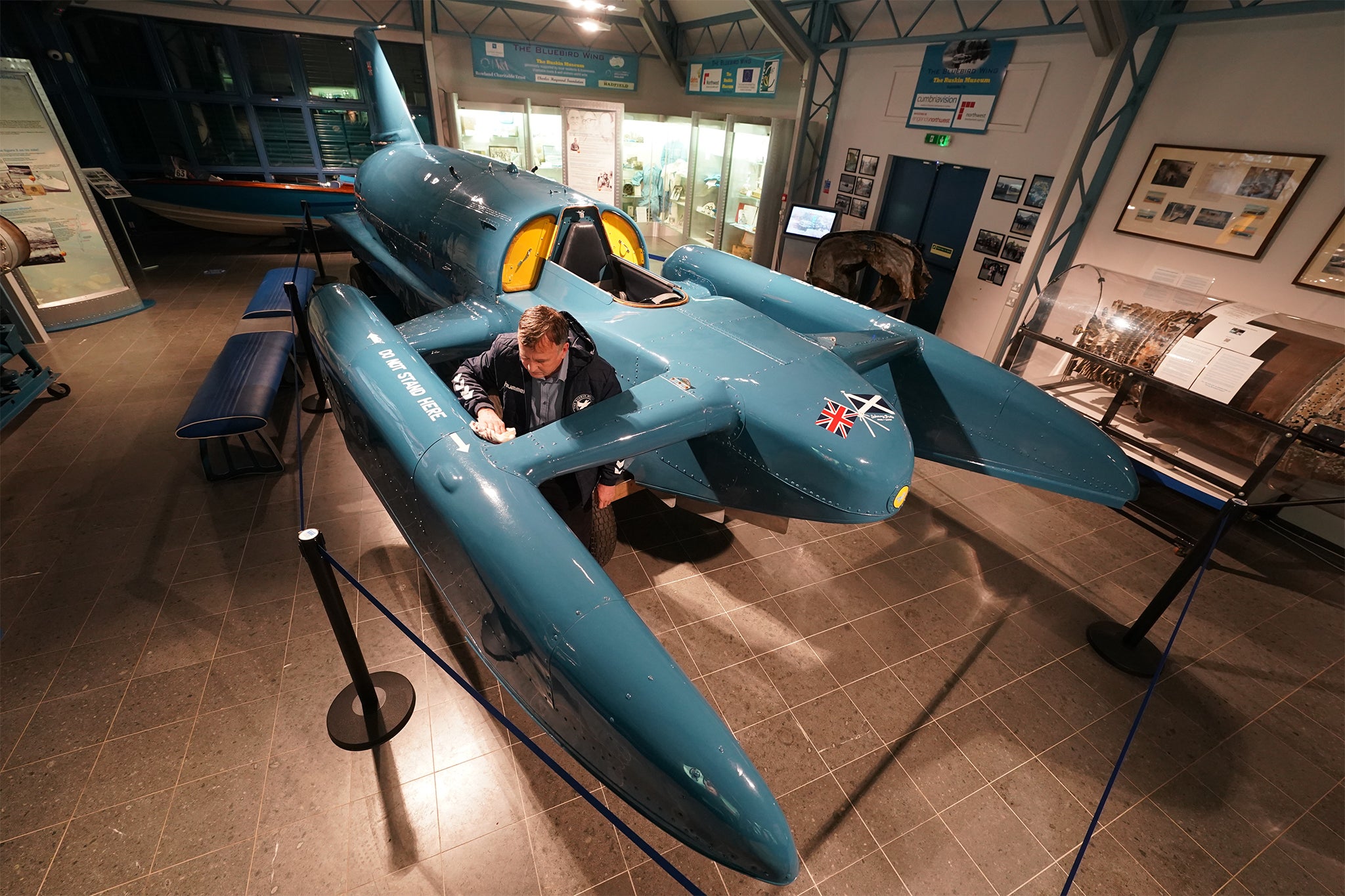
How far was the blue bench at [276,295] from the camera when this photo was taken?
625cm

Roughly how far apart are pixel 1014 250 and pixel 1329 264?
2.86 metres

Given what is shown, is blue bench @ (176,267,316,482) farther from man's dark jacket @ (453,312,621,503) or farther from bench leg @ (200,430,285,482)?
man's dark jacket @ (453,312,621,503)

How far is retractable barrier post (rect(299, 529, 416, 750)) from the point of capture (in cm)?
266

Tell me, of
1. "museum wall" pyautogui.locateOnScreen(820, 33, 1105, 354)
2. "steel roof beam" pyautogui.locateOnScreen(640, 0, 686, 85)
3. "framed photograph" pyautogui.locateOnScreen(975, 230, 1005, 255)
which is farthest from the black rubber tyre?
"steel roof beam" pyautogui.locateOnScreen(640, 0, 686, 85)

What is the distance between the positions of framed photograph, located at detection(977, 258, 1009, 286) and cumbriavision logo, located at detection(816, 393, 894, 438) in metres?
5.22

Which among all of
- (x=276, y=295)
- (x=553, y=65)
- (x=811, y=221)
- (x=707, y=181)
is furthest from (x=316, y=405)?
(x=553, y=65)

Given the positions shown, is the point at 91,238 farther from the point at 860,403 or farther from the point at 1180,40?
the point at 1180,40

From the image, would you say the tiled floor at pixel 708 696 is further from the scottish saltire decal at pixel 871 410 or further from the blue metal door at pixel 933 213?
the blue metal door at pixel 933 213

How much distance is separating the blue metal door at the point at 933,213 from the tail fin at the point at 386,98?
715 centimetres

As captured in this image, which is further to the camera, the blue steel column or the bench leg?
the blue steel column

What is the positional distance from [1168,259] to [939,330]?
9.56 feet

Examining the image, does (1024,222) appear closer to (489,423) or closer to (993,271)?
(993,271)

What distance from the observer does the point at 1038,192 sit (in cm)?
654

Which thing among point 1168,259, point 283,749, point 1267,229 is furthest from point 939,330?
point 283,749
